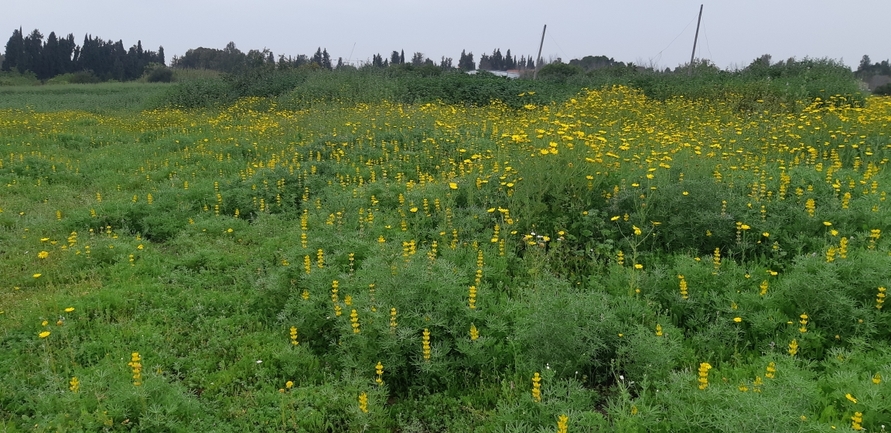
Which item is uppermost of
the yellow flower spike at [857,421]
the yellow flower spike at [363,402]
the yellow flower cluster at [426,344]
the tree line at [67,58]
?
the tree line at [67,58]

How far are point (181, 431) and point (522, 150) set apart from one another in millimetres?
4254

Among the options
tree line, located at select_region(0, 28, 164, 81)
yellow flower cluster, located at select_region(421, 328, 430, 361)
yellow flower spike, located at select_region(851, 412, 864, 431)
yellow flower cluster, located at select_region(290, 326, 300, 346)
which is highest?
tree line, located at select_region(0, 28, 164, 81)

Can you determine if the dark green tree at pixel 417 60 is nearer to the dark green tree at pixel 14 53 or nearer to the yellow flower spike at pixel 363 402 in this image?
the yellow flower spike at pixel 363 402

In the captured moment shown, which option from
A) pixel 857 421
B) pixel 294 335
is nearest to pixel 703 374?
pixel 857 421

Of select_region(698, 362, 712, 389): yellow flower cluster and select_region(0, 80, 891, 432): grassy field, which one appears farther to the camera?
select_region(0, 80, 891, 432): grassy field

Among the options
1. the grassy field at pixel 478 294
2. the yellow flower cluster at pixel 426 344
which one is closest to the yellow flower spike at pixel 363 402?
the grassy field at pixel 478 294

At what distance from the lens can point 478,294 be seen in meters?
3.67

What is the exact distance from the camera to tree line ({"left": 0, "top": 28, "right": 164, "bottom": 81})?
62281mm

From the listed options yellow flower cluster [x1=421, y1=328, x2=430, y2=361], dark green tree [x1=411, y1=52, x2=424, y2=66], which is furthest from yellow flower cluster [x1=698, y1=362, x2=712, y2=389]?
dark green tree [x1=411, y1=52, x2=424, y2=66]

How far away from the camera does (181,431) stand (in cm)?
274

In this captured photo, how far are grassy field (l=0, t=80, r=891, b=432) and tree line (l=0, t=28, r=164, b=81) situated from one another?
2608 inches

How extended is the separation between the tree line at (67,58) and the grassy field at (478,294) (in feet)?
217

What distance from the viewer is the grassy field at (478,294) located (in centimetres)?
284

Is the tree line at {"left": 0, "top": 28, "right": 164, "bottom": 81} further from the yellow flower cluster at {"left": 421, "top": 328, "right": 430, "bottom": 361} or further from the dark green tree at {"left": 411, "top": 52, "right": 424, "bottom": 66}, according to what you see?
the yellow flower cluster at {"left": 421, "top": 328, "right": 430, "bottom": 361}
